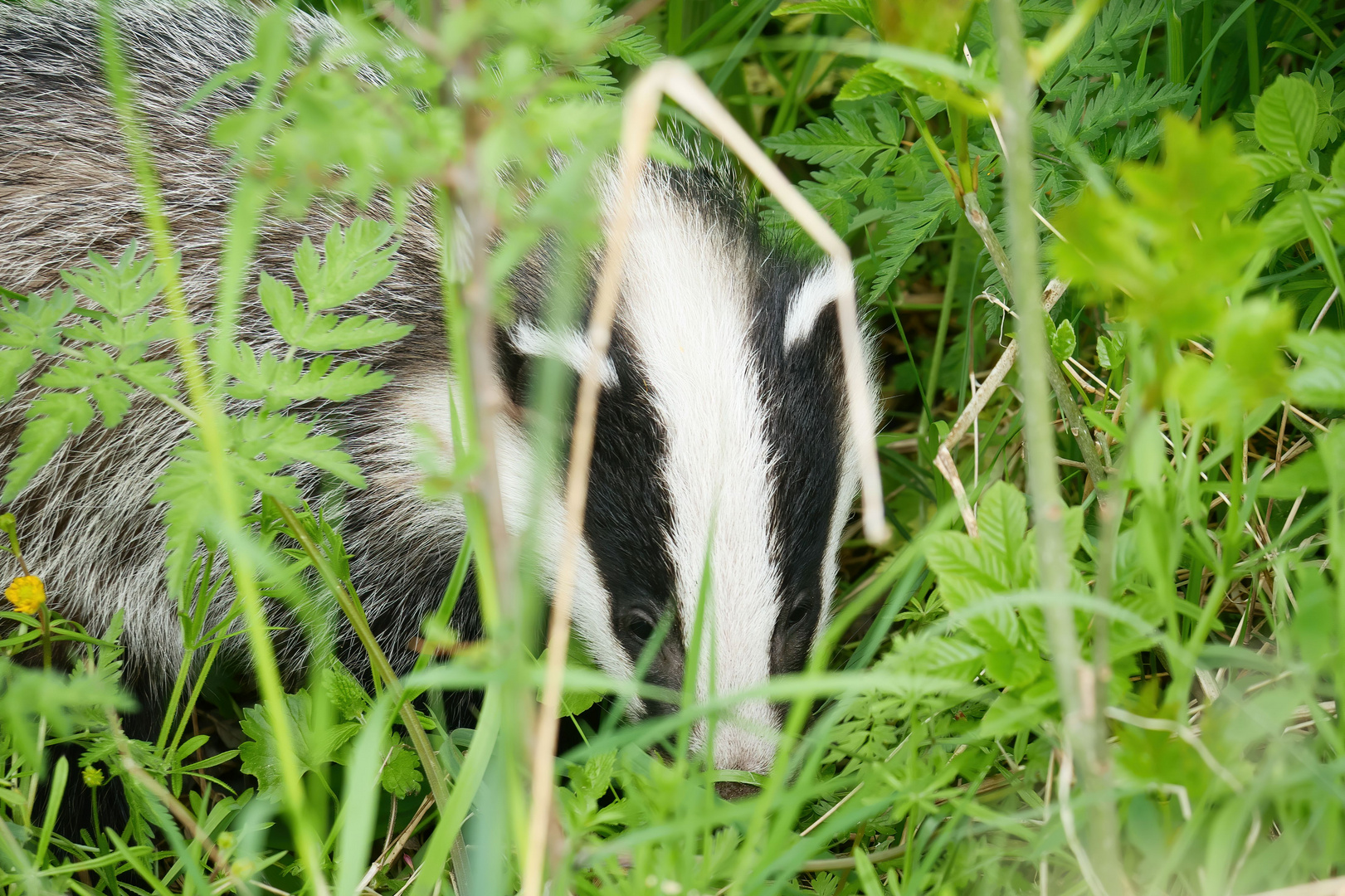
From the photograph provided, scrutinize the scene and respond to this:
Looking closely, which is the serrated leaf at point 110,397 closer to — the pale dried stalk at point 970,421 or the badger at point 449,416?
the badger at point 449,416

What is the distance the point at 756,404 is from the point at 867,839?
0.80m

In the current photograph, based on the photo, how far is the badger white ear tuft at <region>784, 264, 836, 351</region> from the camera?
233 centimetres

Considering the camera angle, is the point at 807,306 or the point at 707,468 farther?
the point at 807,306

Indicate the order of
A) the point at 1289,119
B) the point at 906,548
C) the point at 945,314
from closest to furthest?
1. the point at 1289,119
2. the point at 906,548
3. the point at 945,314

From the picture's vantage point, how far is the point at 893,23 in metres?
1.59

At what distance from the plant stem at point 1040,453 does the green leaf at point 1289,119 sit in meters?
0.69

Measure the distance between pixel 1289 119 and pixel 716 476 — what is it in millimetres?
1074

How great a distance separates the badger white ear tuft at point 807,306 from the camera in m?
2.33

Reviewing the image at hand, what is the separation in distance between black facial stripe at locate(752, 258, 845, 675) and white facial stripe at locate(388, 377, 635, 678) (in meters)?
0.34

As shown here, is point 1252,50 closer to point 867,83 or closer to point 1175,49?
point 1175,49

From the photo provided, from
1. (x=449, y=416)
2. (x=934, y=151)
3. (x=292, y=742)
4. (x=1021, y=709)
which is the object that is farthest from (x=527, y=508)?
(x=1021, y=709)

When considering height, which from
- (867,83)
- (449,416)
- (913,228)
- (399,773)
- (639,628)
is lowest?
(399,773)

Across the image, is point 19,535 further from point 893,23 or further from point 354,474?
point 893,23

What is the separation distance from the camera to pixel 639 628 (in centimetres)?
225
